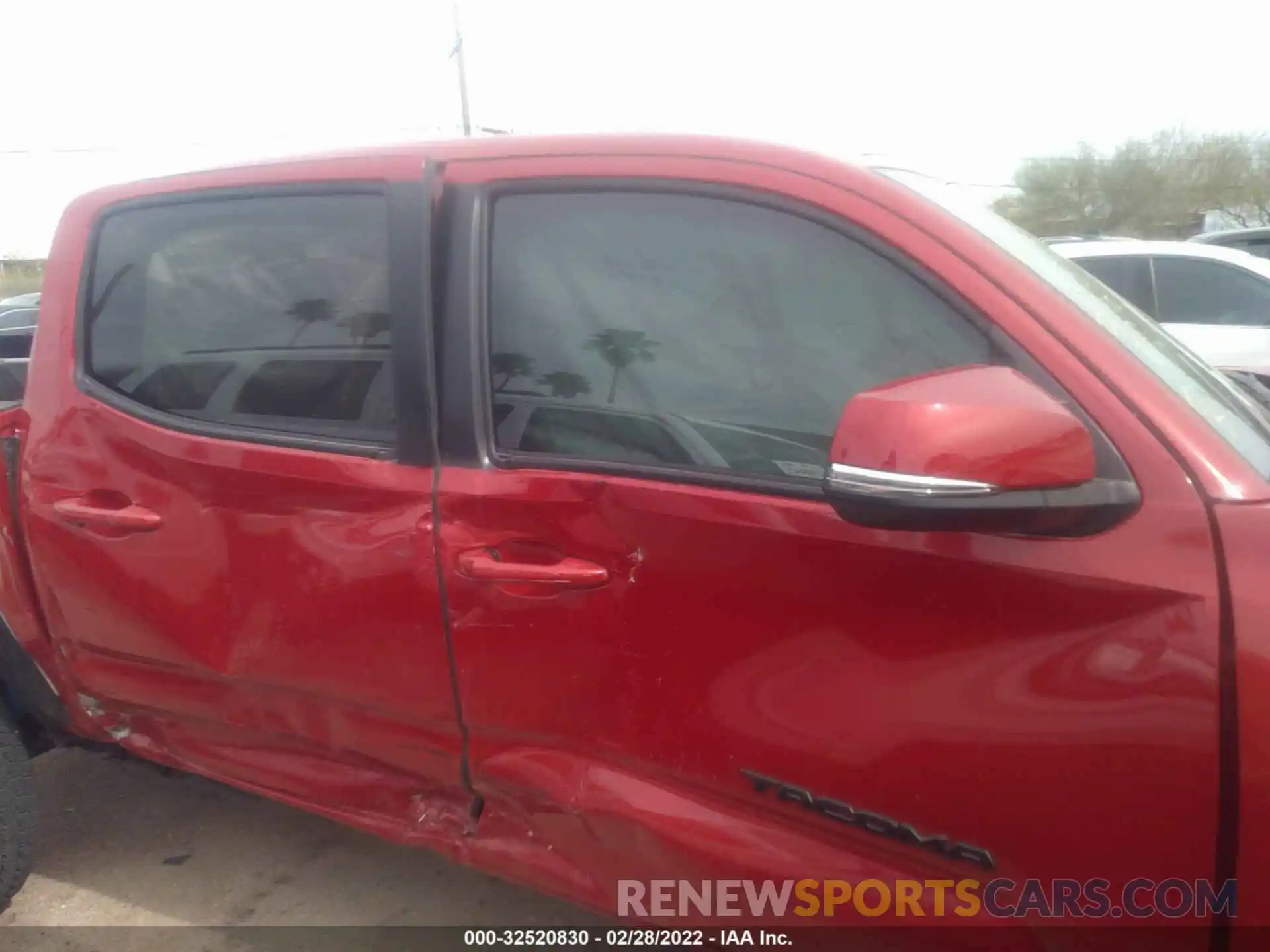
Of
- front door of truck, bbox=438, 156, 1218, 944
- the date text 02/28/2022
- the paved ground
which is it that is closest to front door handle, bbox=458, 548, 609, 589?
front door of truck, bbox=438, 156, 1218, 944

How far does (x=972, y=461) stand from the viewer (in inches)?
52.6

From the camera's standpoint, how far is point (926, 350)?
161 cm

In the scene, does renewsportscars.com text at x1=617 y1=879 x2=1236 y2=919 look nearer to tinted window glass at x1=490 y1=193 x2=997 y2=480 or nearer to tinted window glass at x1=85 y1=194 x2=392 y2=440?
tinted window glass at x1=490 y1=193 x2=997 y2=480

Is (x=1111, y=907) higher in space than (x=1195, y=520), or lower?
lower

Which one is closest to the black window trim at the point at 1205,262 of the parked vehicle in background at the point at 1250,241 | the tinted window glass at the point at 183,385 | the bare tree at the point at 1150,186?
the parked vehicle in background at the point at 1250,241

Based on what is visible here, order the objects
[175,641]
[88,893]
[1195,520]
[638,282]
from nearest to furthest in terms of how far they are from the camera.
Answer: [1195,520] < [638,282] < [175,641] < [88,893]

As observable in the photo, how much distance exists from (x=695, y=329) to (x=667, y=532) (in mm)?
352

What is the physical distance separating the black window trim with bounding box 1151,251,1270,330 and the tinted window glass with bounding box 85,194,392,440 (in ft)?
18.0

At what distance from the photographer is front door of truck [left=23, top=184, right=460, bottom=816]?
1991mm

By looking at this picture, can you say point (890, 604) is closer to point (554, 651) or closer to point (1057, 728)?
point (1057, 728)

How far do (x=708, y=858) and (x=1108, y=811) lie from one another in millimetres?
627

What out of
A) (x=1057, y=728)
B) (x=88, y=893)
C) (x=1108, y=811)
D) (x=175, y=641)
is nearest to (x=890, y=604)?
(x=1057, y=728)

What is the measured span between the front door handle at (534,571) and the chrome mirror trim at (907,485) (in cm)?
53

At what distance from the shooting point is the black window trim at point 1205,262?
6.10 meters
